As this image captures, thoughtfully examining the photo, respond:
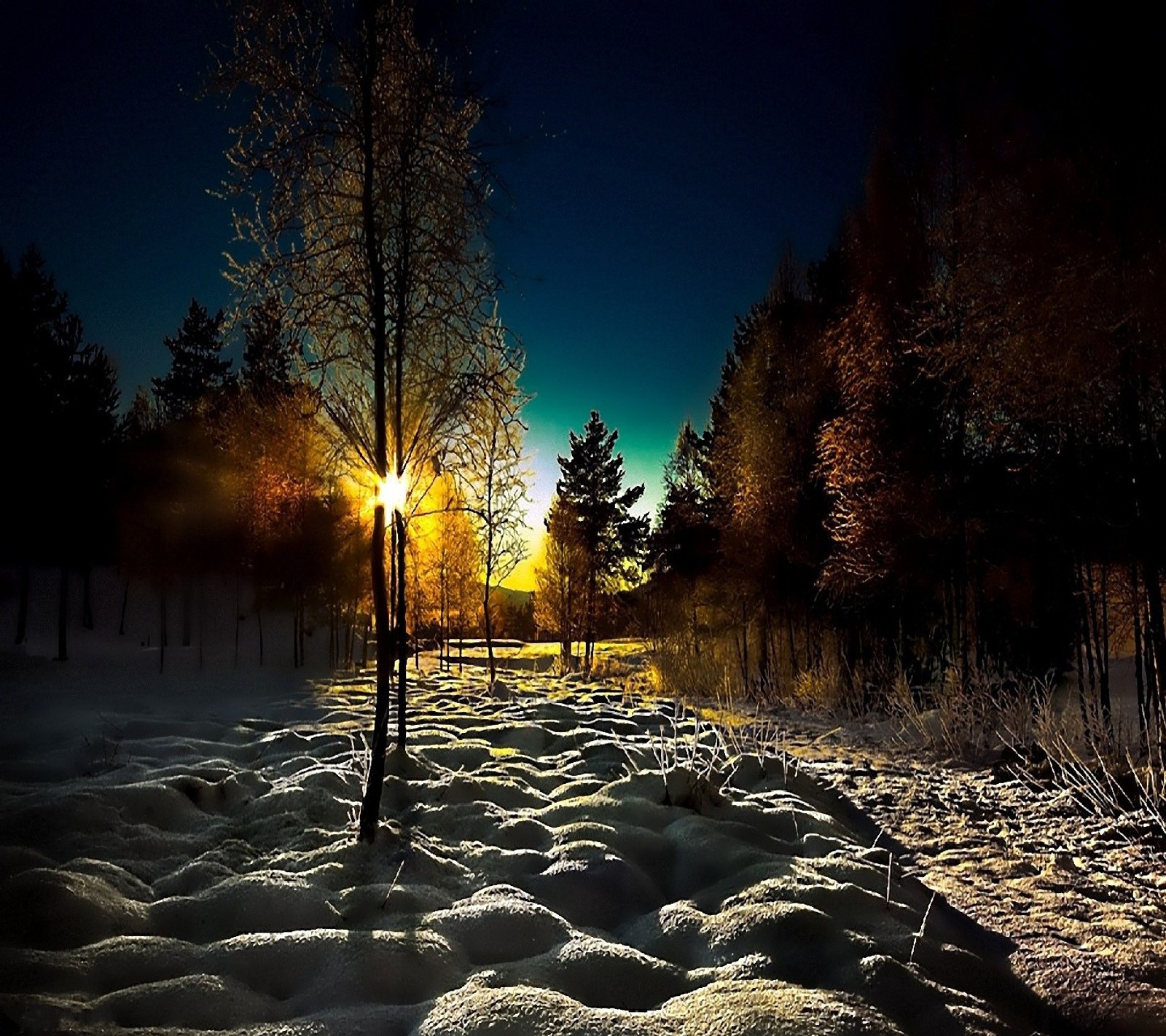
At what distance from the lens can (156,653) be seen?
23312 millimetres

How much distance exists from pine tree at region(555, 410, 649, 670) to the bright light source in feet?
64.3

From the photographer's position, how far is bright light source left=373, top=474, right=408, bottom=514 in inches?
167

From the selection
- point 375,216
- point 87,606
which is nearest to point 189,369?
point 87,606

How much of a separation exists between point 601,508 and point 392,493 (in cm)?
2185

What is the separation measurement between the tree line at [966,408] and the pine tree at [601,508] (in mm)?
6678

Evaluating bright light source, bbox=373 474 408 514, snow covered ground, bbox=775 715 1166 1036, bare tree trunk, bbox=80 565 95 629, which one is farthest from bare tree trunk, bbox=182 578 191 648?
snow covered ground, bbox=775 715 1166 1036

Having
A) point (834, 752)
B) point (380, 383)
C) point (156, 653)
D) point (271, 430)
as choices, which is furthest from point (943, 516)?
point (156, 653)

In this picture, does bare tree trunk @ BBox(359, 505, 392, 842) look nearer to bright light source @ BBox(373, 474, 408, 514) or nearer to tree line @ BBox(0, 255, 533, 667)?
bright light source @ BBox(373, 474, 408, 514)

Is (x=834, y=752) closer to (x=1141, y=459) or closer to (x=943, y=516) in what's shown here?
(x=943, y=516)

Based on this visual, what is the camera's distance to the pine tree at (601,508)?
2611 centimetres

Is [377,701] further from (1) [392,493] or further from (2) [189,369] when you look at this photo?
(2) [189,369]

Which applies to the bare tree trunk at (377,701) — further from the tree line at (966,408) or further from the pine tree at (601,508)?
the pine tree at (601,508)

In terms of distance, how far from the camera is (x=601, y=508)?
26938 millimetres

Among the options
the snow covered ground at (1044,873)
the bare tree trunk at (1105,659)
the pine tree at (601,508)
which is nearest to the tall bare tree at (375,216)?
the snow covered ground at (1044,873)
